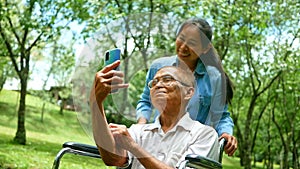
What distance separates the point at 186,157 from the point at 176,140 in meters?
0.23

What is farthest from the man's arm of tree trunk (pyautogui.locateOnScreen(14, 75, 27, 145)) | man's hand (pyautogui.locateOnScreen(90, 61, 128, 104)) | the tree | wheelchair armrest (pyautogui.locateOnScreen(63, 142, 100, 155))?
tree trunk (pyautogui.locateOnScreen(14, 75, 27, 145))

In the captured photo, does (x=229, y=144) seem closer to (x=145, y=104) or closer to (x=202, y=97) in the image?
(x=202, y=97)

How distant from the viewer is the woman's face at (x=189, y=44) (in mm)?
2094

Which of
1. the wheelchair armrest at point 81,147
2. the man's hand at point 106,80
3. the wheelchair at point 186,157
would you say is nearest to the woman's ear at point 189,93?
the wheelchair at point 186,157

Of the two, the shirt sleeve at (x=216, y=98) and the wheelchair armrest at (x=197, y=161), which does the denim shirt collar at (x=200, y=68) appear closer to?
the shirt sleeve at (x=216, y=98)

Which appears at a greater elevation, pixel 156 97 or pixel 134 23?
pixel 134 23

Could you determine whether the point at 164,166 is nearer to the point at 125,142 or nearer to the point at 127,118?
the point at 125,142

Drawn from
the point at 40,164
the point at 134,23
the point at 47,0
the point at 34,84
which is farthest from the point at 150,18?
the point at 34,84

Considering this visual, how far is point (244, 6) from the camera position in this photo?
448 inches

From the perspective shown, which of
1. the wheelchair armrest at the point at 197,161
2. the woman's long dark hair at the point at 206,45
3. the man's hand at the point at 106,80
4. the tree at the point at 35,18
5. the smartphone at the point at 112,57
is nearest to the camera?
the man's hand at the point at 106,80

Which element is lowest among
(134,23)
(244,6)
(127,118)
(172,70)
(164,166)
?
(164,166)

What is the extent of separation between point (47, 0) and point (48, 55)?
1287cm

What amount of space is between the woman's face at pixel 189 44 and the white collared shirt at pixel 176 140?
0.26 metres

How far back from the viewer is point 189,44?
211 cm
